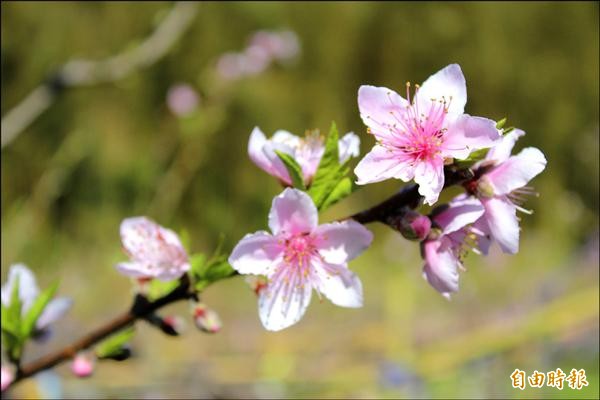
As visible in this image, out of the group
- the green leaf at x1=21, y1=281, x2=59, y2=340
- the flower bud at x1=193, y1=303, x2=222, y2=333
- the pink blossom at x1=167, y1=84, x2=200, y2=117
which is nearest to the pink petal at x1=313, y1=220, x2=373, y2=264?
the flower bud at x1=193, y1=303, x2=222, y2=333

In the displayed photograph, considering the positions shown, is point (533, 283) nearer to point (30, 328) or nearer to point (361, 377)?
point (361, 377)

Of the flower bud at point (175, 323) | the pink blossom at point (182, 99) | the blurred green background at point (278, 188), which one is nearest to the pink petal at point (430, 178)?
the flower bud at point (175, 323)

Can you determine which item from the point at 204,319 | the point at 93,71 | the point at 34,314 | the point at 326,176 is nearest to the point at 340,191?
the point at 326,176

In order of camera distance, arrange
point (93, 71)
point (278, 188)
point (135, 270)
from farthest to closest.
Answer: point (278, 188), point (93, 71), point (135, 270)

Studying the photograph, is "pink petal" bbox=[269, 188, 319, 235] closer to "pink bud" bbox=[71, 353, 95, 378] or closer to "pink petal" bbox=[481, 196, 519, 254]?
"pink petal" bbox=[481, 196, 519, 254]

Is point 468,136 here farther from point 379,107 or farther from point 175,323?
point 175,323

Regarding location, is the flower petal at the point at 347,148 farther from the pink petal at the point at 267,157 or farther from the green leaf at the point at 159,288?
the green leaf at the point at 159,288
